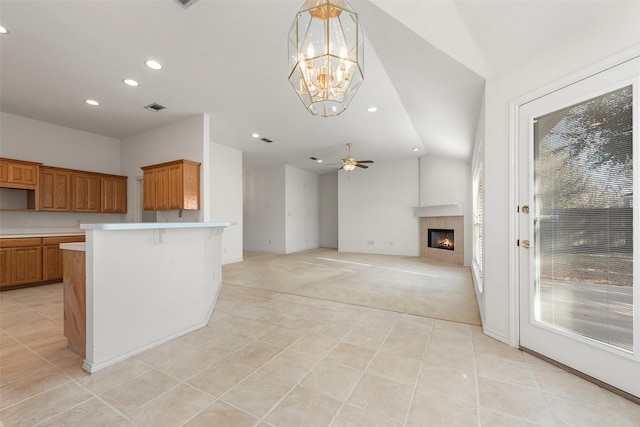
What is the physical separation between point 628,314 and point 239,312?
344 centimetres

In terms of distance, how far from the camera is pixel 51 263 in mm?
4641

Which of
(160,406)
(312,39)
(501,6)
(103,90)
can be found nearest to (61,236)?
(103,90)

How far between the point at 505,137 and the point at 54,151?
7541 mm

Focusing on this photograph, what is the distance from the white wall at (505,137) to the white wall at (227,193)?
5531 millimetres

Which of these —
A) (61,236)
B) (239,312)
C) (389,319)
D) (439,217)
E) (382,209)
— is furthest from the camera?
(382,209)

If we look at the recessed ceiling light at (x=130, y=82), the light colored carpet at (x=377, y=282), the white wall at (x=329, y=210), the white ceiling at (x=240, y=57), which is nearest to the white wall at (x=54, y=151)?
the white ceiling at (x=240, y=57)

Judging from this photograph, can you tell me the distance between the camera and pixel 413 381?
1829 mm

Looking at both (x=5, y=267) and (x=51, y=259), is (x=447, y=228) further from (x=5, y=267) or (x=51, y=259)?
(x=5, y=267)

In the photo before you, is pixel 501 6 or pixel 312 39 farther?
pixel 501 6

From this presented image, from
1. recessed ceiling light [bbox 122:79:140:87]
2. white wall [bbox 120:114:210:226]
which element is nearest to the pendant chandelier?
recessed ceiling light [bbox 122:79:140:87]

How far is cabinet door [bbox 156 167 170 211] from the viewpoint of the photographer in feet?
15.5

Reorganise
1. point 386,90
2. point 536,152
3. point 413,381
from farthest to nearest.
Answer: point 386,90 < point 536,152 < point 413,381

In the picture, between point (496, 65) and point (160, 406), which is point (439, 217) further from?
point (160, 406)

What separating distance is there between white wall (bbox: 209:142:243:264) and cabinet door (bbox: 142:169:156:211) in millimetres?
1517
